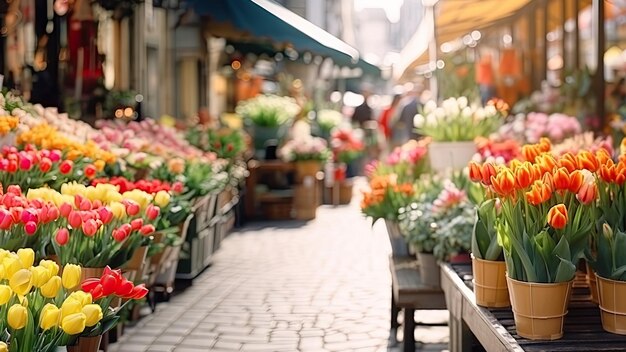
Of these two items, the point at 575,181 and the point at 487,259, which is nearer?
the point at 575,181

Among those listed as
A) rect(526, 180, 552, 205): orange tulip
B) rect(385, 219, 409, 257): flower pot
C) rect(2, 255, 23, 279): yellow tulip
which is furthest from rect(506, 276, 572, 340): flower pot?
rect(385, 219, 409, 257): flower pot

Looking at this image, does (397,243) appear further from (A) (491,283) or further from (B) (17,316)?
(B) (17,316)

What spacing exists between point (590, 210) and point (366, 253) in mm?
6962

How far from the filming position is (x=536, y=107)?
33.1 ft

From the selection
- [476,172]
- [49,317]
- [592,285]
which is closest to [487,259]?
[476,172]

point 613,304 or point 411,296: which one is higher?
point 613,304

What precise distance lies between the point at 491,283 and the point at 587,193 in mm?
604

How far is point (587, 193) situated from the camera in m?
3.07

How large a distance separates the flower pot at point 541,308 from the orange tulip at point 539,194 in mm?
281

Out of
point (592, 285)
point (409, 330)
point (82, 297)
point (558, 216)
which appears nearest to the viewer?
point (82, 297)

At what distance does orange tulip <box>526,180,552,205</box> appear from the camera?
303 cm

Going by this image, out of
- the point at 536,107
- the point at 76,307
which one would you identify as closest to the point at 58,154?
the point at 76,307

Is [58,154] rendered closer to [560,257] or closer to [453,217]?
[453,217]

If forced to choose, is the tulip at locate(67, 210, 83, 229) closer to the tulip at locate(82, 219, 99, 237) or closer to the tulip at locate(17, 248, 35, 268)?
the tulip at locate(82, 219, 99, 237)
